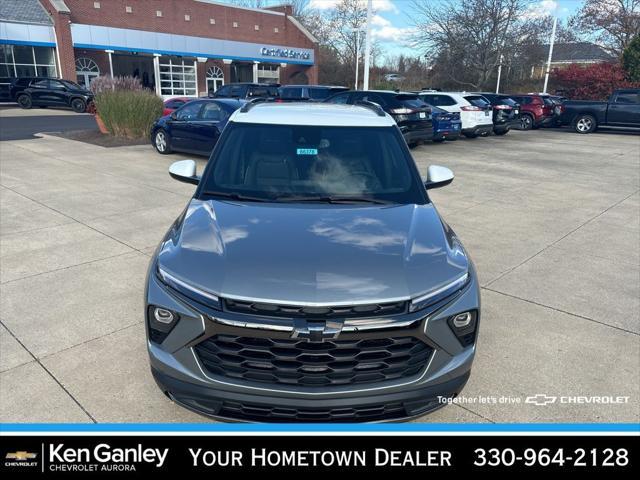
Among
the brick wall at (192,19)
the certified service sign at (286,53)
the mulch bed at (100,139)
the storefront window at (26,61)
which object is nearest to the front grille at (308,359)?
the mulch bed at (100,139)

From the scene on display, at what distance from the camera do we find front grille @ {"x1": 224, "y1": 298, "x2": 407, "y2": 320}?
88.1 inches

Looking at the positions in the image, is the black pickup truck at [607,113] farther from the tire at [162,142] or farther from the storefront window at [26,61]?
the storefront window at [26,61]

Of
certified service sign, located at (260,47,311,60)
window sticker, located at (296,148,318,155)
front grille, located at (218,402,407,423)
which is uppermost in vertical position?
certified service sign, located at (260,47,311,60)

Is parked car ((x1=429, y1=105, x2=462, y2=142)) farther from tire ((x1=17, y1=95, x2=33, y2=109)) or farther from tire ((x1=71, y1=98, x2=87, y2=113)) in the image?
tire ((x1=17, y1=95, x2=33, y2=109))

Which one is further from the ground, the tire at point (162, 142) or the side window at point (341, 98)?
the side window at point (341, 98)

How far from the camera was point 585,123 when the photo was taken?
21734 millimetres

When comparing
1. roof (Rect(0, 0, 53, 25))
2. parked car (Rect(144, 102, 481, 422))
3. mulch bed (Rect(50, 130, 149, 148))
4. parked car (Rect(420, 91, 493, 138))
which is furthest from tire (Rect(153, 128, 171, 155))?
roof (Rect(0, 0, 53, 25))

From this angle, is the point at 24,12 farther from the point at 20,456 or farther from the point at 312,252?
the point at 312,252

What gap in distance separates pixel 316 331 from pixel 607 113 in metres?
23.3

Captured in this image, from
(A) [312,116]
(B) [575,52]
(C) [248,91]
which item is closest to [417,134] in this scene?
(C) [248,91]

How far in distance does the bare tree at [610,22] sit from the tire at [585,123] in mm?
19317

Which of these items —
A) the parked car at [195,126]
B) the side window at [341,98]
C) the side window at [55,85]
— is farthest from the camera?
the side window at [55,85]

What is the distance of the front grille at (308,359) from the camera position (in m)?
2.25

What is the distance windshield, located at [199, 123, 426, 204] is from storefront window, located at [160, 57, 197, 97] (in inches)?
1535
